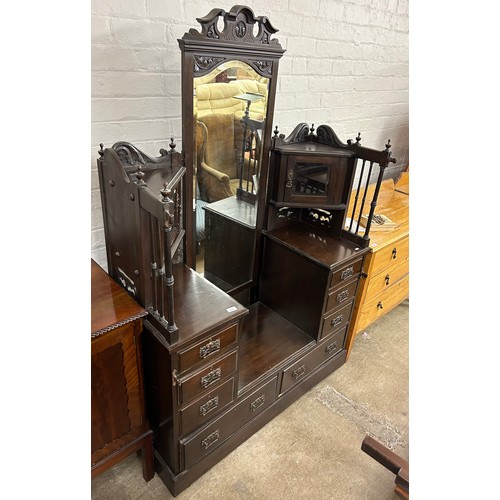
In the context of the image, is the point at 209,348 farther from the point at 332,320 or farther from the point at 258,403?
the point at 332,320

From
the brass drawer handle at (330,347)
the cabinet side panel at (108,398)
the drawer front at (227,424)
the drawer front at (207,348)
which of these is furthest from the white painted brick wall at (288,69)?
the brass drawer handle at (330,347)

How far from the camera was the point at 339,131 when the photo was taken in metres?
2.34

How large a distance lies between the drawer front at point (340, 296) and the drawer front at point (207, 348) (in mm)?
Answer: 628

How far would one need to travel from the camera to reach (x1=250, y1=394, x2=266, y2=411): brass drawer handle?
1.72 m

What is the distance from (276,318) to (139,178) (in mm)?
1197

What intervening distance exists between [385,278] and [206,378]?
4.41 ft

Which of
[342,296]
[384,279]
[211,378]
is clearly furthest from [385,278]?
[211,378]

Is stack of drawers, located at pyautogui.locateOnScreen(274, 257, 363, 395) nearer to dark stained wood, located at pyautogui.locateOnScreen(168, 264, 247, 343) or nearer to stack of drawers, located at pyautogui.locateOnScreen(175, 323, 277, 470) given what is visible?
stack of drawers, located at pyautogui.locateOnScreen(175, 323, 277, 470)

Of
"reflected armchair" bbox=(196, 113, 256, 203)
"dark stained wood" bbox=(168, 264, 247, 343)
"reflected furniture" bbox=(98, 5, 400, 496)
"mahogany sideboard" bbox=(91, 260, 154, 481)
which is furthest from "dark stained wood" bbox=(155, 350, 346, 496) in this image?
"reflected armchair" bbox=(196, 113, 256, 203)

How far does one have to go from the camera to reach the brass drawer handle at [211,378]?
139 cm

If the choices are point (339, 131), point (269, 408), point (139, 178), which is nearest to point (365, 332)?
point (269, 408)

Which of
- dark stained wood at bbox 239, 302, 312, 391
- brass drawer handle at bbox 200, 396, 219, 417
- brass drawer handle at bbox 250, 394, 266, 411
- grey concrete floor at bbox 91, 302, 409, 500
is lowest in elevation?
grey concrete floor at bbox 91, 302, 409, 500

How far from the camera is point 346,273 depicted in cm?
185
